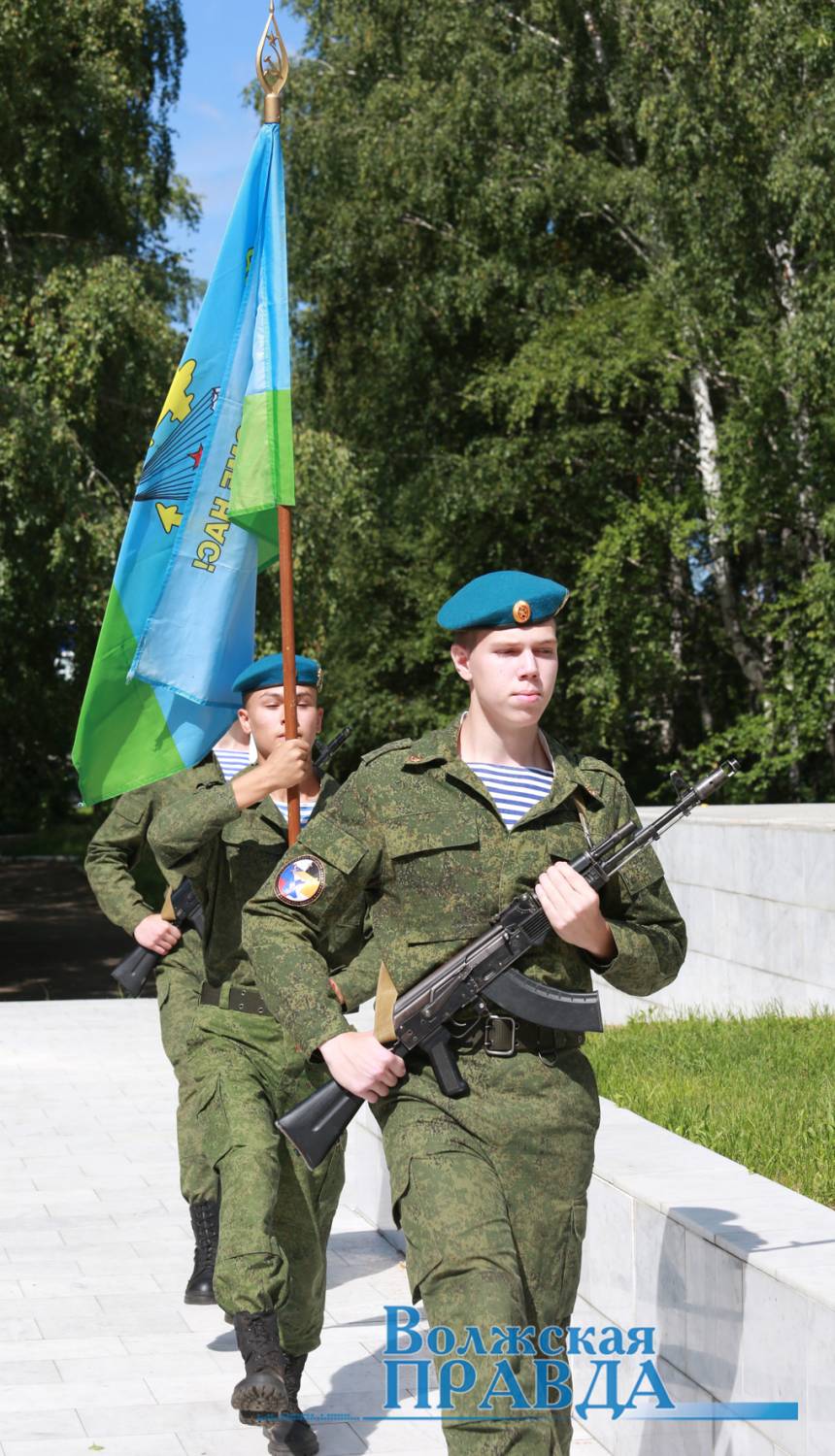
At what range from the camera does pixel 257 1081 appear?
5184 mm

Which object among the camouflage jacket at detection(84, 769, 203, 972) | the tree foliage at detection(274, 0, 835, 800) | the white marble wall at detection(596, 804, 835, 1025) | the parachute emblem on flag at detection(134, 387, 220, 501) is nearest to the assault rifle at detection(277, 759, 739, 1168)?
the parachute emblem on flag at detection(134, 387, 220, 501)

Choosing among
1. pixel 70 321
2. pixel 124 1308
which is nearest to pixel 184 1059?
pixel 124 1308

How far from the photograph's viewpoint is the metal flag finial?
5.41 m

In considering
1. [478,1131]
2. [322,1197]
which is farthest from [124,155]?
[478,1131]

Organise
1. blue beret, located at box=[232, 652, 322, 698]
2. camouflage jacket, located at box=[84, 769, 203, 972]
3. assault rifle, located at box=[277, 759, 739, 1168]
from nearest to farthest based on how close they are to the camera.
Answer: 1. assault rifle, located at box=[277, 759, 739, 1168]
2. blue beret, located at box=[232, 652, 322, 698]
3. camouflage jacket, located at box=[84, 769, 203, 972]

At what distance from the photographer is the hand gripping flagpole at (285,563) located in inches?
197

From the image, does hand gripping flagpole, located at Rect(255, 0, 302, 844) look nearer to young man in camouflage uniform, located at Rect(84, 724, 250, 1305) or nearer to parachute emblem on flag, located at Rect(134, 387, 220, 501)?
parachute emblem on flag, located at Rect(134, 387, 220, 501)

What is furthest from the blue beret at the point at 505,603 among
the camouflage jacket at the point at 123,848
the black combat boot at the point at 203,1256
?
the camouflage jacket at the point at 123,848

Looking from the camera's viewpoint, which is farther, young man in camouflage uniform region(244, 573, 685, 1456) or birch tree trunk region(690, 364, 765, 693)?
birch tree trunk region(690, 364, 765, 693)

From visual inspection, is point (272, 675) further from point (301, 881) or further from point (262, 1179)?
point (301, 881)

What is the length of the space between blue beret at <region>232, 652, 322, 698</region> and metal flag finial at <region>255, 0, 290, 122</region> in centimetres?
160

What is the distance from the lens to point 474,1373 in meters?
3.38

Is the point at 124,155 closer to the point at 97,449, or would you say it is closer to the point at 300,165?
the point at 97,449

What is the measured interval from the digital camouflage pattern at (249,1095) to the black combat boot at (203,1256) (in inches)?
40.4
